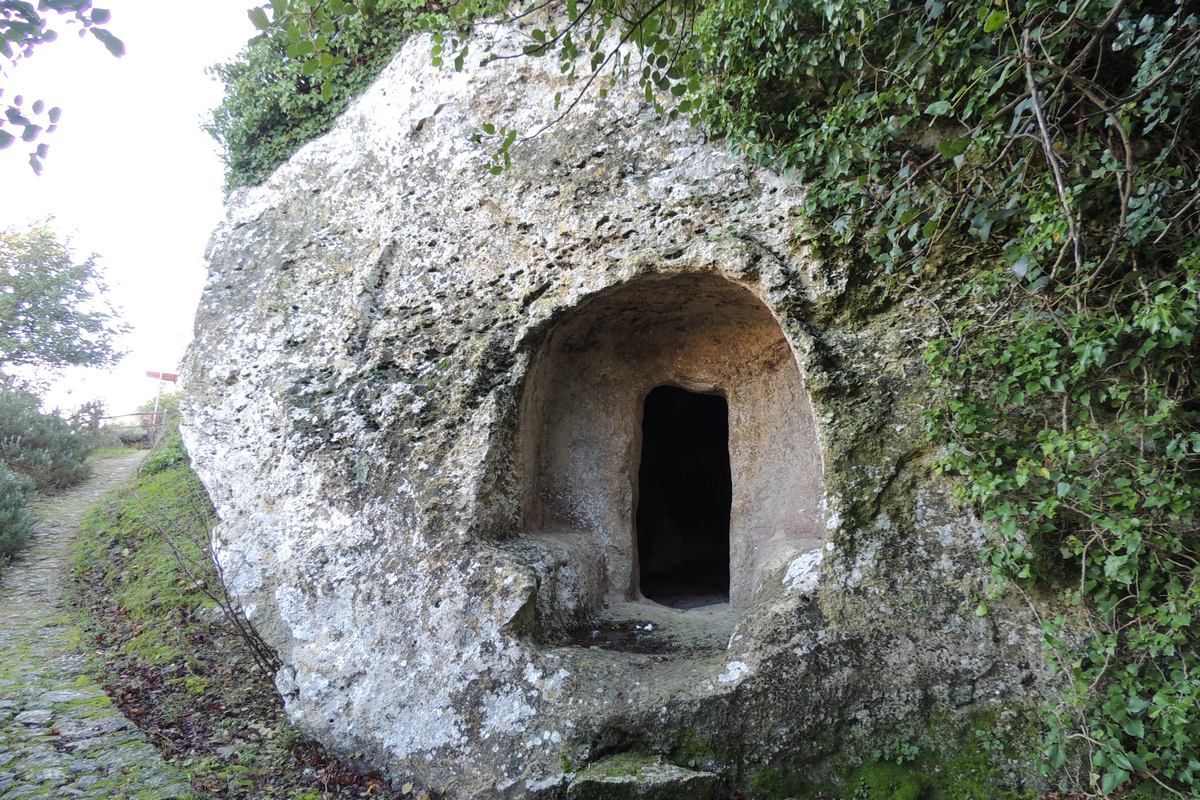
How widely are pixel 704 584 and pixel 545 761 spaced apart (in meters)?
4.67

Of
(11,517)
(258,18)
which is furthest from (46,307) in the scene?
(258,18)

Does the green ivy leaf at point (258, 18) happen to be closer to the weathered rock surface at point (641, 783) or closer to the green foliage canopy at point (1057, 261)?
the green foliage canopy at point (1057, 261)

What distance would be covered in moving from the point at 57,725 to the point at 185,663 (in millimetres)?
923

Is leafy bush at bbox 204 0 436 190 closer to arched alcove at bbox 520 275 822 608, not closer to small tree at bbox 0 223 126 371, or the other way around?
arched alcove at bbox 520 275 822 608

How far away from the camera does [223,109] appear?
6.07 m

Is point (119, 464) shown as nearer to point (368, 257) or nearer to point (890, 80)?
point (368, 257)

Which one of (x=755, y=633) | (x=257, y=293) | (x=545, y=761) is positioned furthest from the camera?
(x=257, y=293)

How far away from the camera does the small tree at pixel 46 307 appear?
1384 centimetres

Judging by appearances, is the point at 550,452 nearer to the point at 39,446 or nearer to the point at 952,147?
the point at 952,147

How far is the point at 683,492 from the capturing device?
29.9 feet

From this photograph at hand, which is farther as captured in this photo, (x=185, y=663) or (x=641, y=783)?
(x=185, y=663)

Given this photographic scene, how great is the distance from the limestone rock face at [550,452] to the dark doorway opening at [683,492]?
2843mm

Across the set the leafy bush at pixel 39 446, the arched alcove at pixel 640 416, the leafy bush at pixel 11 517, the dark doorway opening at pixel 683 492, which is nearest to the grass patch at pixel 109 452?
the leafy bush at pixel 39 446

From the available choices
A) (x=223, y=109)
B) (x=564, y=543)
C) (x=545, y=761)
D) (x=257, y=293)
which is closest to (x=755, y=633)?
(x=545, y=761)
